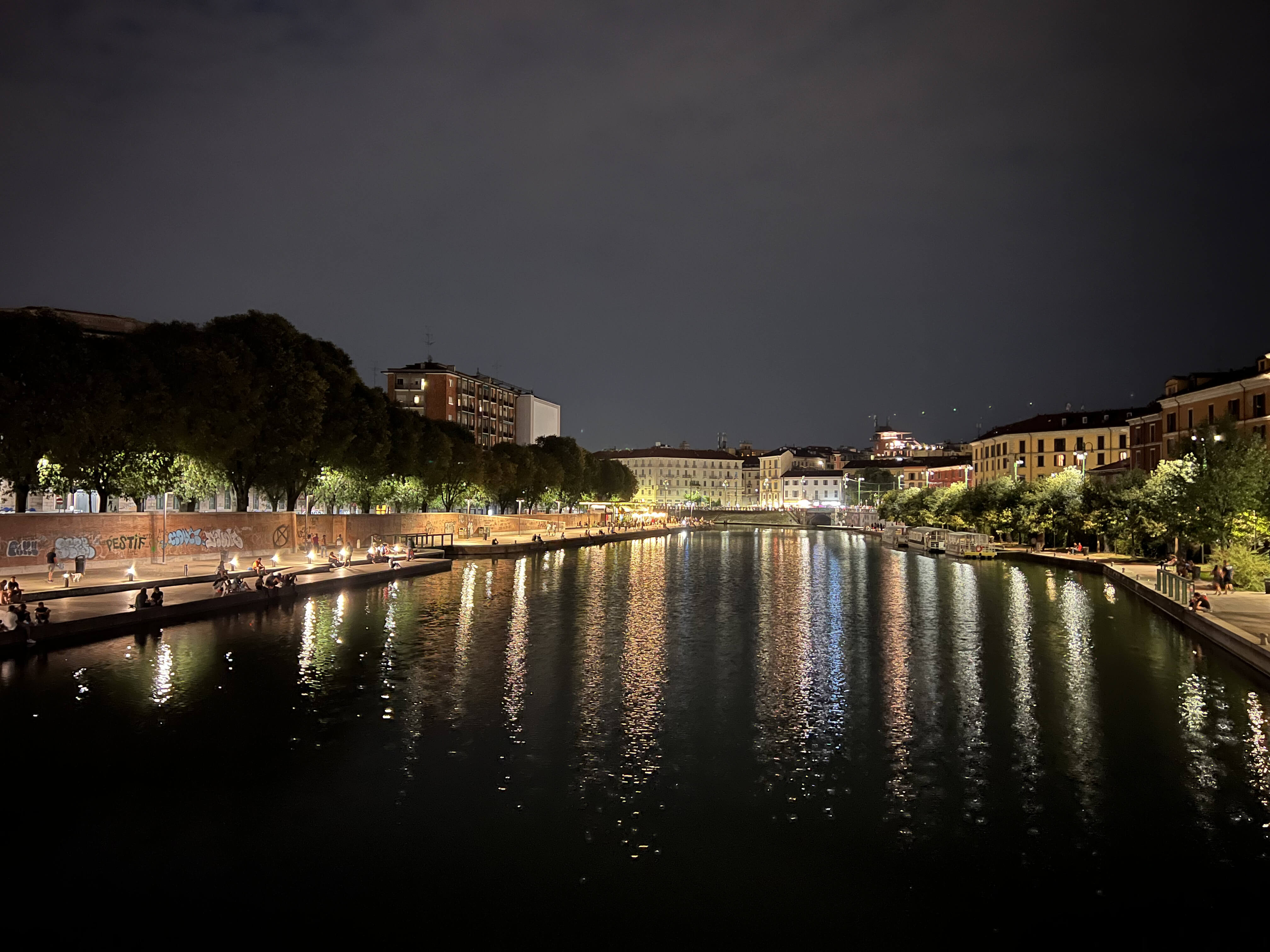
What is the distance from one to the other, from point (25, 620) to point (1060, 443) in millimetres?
114855

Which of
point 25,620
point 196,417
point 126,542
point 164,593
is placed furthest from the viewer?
point 196,417

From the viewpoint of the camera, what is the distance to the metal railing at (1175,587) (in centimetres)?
3059

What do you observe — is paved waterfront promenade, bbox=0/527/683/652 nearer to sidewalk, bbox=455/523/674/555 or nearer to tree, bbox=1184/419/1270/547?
sidewalk, bbox=455/523/674/555

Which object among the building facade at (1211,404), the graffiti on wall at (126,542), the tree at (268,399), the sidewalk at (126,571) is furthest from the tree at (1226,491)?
the graffiti on wall at (126,542)

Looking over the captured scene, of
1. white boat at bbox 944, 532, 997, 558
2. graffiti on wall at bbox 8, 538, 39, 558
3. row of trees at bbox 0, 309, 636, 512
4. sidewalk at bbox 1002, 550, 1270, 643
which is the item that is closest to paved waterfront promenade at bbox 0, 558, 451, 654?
graffiti on wall at bbox 8, 538, 39, 558

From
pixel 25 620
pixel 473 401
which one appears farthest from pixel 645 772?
pixel 473 401

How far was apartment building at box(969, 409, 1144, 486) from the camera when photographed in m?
110

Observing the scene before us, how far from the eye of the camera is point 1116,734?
16.0m

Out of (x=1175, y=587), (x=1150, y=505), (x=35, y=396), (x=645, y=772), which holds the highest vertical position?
(x=35, y=396)

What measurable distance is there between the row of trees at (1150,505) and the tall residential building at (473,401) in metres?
67.6

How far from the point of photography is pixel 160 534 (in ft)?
141

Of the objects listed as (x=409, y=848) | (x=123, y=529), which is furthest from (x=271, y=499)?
(x=409, y=848)

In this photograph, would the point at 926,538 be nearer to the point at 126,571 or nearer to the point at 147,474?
the point at 147,474

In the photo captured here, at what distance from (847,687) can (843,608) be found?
15653 millimetres
